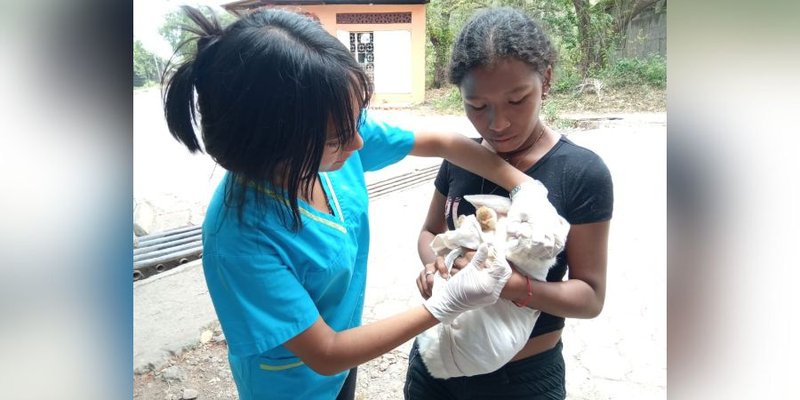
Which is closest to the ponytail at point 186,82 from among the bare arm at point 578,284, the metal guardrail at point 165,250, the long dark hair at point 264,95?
the long dark hair at point 264,95

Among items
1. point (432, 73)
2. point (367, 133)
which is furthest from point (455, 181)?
Result: point (432, 73)

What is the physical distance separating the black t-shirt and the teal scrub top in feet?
A: 0.79

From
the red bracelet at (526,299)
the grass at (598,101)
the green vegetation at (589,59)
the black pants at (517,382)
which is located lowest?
the black pants at (517,382)

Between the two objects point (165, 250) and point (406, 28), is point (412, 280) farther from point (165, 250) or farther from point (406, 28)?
point (406, 28)

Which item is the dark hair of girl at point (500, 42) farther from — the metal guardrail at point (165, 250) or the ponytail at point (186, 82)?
the metal guardrail at point (165, 250)

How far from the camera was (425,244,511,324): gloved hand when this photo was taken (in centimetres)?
88

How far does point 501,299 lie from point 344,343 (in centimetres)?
29

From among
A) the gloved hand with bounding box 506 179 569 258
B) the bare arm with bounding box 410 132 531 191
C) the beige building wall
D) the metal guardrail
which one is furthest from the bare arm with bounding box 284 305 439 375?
the beige building wall

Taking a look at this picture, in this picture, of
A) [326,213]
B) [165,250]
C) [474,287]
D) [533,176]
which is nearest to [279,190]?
[326,213]

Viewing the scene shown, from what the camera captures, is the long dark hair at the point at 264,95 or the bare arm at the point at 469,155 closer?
the long dark hair at the point at 264,95

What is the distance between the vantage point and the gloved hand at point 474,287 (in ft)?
2.89

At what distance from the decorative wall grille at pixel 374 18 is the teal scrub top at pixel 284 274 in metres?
8.25
